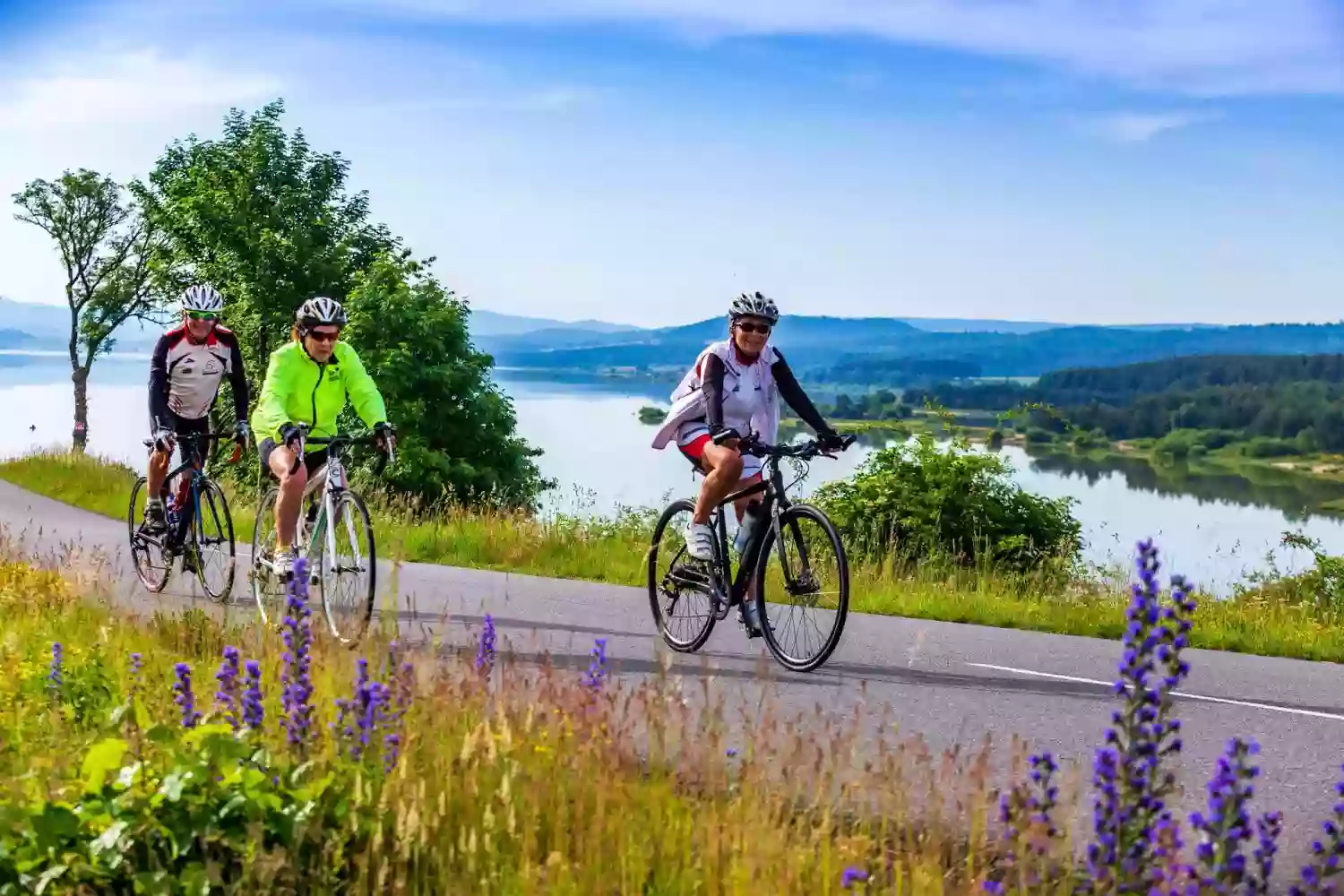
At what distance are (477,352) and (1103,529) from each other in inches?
1177

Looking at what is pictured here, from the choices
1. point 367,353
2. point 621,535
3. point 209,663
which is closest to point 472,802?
point 209,663

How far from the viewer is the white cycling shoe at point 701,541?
846cm

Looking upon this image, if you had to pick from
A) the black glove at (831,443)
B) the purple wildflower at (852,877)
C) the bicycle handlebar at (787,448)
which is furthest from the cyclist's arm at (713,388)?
the purple wildflower at (852,877)

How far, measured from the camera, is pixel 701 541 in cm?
848

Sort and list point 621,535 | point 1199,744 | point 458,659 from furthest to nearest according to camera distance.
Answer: point 621,535
point 1199,744
point 458,659

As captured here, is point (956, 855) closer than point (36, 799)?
No

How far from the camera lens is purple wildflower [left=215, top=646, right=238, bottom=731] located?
4.52m

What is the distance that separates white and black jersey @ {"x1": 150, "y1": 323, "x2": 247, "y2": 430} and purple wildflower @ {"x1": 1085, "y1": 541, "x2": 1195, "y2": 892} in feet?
26.7

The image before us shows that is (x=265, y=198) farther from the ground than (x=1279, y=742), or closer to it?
farther from the ground

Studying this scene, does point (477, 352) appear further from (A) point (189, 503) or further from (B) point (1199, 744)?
(B) point (1199, 744)

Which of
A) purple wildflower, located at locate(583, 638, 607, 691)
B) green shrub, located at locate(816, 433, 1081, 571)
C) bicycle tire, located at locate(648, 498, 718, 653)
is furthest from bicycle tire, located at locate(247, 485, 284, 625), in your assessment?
green shrub, located at locate(816, 433, 1081, 571)

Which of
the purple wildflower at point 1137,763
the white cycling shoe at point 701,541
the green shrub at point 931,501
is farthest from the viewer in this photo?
the green shrub at point 931,501

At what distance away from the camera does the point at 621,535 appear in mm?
16641

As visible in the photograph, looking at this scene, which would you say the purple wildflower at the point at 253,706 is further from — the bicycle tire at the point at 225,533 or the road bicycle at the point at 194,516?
the road bicycle at the point at 194,516
